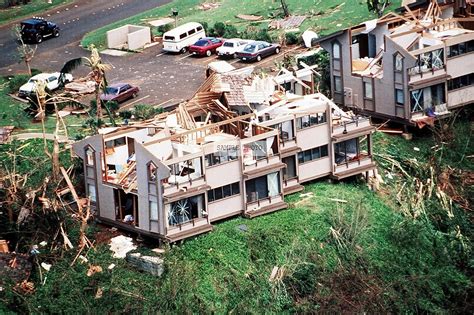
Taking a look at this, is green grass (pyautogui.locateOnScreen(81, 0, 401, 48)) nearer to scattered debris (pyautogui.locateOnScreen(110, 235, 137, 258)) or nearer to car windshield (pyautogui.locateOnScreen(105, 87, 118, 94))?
car windshield (pyautogui.locateOnScreen(105, 87, 118, 94))

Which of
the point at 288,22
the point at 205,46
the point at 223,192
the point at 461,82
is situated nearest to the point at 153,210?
the point at 223,192

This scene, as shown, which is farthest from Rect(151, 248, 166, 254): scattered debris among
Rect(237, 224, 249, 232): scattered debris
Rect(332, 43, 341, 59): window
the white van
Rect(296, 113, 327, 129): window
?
the white van

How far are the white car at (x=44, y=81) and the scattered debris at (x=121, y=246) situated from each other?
16211mm

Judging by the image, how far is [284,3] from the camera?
82625 millimetres

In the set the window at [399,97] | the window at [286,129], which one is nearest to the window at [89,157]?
the window at [286,129]

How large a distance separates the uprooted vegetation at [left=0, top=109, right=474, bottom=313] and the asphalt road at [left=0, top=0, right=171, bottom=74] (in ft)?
56.1

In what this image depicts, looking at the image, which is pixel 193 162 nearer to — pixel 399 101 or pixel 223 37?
pixel 399 101

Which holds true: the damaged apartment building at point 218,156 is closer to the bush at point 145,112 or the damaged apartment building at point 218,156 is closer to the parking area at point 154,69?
the bush at point 145,112

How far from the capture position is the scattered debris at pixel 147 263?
2085 inches

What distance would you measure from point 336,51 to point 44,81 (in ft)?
50.2

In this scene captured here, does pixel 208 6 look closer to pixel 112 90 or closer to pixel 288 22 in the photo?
pixel 288 22

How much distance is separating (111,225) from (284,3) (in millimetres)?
30410

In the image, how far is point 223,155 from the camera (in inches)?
2194

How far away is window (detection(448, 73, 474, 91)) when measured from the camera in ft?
219
